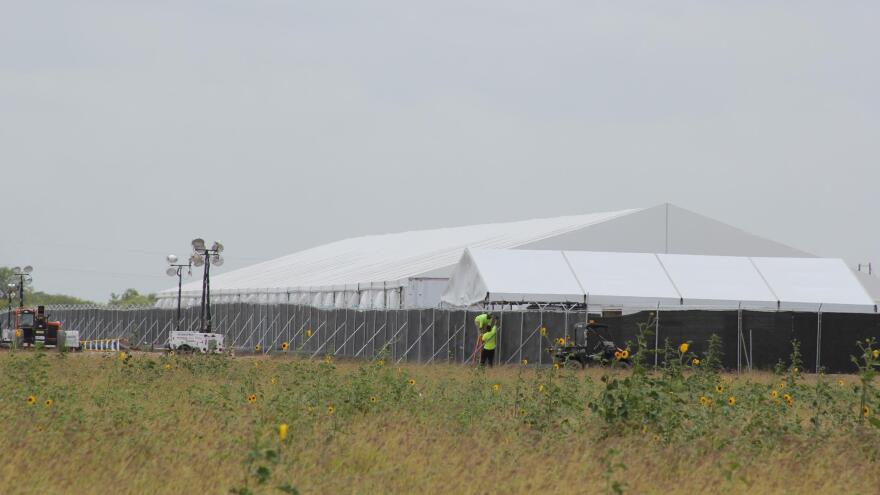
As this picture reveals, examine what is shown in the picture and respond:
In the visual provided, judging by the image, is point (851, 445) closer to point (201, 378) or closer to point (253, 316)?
point (201, 378)

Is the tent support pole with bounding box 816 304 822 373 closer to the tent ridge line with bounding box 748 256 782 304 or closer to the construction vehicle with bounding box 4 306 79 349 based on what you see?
the tent ridge line with bounding box 748 256 782 304

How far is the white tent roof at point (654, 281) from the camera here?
41281mm

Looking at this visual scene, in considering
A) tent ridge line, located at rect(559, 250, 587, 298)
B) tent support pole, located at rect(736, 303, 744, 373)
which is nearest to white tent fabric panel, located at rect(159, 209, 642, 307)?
tent ridge line, located at rect(559, 250, 587, 298)

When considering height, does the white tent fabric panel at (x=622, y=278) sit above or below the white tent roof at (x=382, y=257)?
below

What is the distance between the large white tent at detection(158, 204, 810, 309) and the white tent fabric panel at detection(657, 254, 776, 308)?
597cm

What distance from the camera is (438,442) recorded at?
43.8 ft

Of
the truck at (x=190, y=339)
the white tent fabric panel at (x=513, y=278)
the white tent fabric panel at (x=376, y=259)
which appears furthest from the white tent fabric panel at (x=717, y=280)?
the truck at (x=190, y=339)

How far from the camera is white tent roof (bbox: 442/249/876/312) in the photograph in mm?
41281

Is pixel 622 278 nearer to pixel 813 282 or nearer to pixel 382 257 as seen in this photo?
pixel 813 282

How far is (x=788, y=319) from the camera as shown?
118 feet

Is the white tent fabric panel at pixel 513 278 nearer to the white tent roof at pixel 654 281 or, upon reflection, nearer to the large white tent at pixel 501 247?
the white tent roof at pixel 654 281

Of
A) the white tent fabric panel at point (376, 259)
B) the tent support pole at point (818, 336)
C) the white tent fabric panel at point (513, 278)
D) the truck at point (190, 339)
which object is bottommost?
the truck at point (190, 339)

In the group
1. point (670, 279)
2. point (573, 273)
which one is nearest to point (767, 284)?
point (670, 279)

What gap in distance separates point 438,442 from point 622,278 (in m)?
29.6
